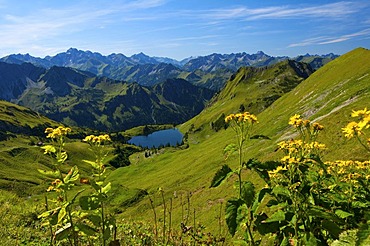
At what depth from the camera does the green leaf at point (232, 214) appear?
214 inches

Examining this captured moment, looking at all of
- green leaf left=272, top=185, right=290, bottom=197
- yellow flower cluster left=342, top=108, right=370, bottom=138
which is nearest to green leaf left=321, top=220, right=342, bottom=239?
green leaf left=272, top=185, right=290, bottom=197

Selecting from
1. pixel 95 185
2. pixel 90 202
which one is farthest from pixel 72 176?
pixel 90 202

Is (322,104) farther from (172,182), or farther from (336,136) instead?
(172,182)

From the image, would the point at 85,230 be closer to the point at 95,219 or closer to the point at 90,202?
the point at 95,219

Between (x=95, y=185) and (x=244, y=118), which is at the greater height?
(x=244, y=118)

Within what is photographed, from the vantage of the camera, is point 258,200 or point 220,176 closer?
point 258,200

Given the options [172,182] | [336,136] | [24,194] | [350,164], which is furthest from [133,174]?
[350,164]

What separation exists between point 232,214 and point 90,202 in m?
2.47

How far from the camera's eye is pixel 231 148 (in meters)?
6.27

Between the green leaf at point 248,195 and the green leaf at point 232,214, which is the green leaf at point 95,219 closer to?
the green leaf at point 232,214

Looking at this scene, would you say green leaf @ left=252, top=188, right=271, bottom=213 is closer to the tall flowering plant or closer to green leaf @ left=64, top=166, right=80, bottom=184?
the tall flowering plant

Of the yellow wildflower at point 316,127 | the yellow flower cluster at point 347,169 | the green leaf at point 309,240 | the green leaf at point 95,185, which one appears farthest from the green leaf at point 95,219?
the yellow flower cluster at point 347,169

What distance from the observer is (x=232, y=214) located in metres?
5.50

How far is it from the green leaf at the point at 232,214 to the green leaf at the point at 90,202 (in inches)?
88.6
